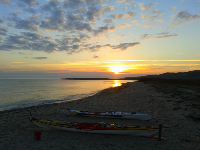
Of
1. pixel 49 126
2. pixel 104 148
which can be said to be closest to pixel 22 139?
pixel 49 126

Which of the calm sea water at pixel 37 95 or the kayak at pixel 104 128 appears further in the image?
the calm sea water at pixel 37 95

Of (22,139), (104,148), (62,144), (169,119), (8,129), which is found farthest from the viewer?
(169,119)

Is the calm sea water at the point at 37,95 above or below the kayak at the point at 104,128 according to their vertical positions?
below

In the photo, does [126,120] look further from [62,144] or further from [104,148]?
[62,144]

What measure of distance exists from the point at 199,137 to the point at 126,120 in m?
6.49

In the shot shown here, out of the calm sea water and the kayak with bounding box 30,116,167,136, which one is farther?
the calm sea water

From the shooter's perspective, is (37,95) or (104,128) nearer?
(104,128)

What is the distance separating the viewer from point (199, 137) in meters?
9.48

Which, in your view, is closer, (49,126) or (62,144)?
(62,144)

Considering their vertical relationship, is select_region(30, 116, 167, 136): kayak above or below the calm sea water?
above

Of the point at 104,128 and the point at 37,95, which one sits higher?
the point at 104,128

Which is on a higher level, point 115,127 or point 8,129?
point 115,127

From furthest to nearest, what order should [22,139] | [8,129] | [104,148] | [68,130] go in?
1. [8,129]
2. [68,130]
3. [22,139]
4. [104,148]

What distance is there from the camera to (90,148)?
841 cm
